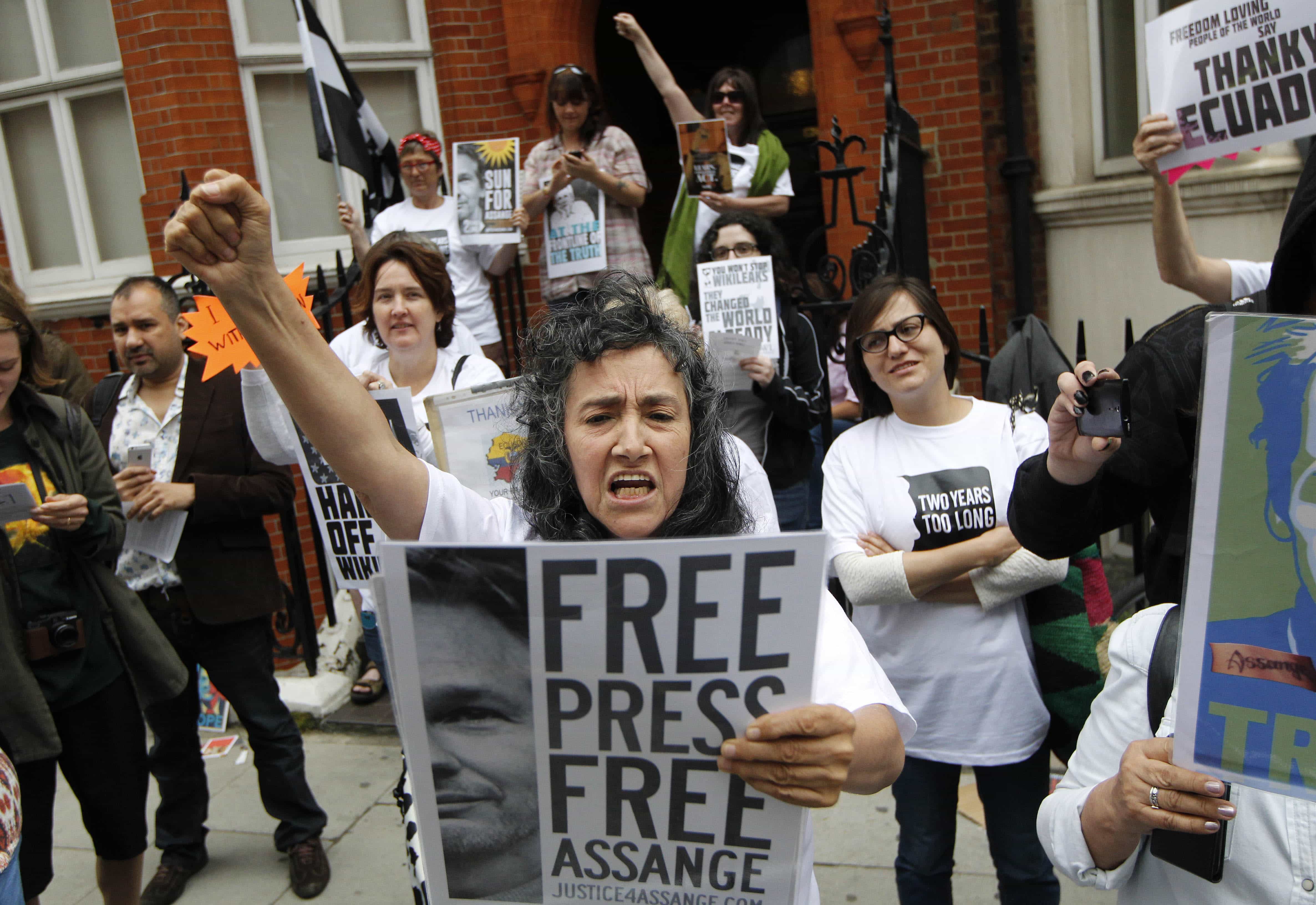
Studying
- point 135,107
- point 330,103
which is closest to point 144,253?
point 135,107

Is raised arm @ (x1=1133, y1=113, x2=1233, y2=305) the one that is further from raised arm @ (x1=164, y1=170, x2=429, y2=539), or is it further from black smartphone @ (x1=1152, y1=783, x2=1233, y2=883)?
raised arm @ (x1=164, y1=170, x2=429, y2=539)

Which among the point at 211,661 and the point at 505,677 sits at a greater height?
the point at 505,677

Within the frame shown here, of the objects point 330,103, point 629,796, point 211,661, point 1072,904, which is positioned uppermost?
point 330,103

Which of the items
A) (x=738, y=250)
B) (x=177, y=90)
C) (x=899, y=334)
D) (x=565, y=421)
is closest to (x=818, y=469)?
(x=738, y=250)

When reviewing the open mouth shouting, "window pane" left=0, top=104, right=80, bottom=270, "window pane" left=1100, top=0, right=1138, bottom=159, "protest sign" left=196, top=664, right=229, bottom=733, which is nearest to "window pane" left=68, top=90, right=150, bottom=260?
"window pane" left=0, top=104, right=80, bottom=270

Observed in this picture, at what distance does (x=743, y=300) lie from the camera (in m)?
4.29

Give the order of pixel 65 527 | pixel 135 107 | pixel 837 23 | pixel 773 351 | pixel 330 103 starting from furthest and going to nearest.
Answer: pixel 135 107
pixel 837 23
pixel 330 103
pixel 773 351
pixel 65 527

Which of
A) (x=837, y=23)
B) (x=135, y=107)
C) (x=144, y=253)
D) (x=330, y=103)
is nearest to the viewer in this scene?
(x=330, y=103)

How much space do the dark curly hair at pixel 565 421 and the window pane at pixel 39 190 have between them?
22.0ft

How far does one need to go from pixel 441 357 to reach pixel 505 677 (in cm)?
Result: 250

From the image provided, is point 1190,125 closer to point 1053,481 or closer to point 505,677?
point 1053,481

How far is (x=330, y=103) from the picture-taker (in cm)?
536

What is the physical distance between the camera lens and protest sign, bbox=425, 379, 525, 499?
1253 mm

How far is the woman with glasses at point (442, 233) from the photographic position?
545cm
